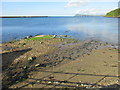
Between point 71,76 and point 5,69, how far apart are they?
30.1 feet

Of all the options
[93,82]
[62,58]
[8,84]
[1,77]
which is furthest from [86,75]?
[1,77]

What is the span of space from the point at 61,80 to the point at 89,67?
16.2 ft

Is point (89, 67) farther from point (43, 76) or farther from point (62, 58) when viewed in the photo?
point (43, 76)

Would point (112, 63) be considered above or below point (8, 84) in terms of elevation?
above

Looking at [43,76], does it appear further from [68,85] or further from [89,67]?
[89,67]

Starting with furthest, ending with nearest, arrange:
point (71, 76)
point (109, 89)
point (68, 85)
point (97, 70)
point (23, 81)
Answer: point (97, 70) < point (71, 76) < point (23, 81) < point (68, 85) < point (109, 89)

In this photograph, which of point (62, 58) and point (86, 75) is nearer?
point (86, 75)

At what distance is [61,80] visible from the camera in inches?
477

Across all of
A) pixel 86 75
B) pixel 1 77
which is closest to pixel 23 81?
pixel 1 77

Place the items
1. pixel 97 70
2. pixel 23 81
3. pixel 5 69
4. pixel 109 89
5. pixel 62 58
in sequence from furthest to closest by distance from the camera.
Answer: pixel 62 58, pixel 5 69, pixel 97 70, pixel 23 81, pixel 109 89

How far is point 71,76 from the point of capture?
12914mm

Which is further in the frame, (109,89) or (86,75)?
(86,75)

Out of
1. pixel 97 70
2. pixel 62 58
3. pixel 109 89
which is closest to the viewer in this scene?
pixel 109 89

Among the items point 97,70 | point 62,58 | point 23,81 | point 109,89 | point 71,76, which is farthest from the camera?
point 62,58
